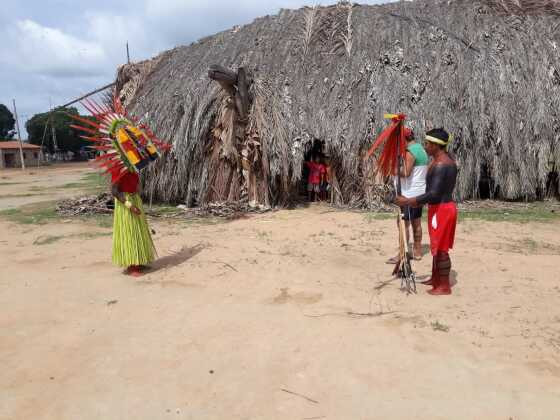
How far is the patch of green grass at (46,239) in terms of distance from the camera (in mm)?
6165

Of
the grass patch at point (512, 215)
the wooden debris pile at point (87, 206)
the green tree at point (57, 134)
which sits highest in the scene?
the green tree at point (57, 134)

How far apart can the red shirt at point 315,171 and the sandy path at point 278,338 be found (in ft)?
12.4

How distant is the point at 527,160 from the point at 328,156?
3.79 m

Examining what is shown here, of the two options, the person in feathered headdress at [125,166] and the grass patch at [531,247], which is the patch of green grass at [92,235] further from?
the grass patch at [531,247]

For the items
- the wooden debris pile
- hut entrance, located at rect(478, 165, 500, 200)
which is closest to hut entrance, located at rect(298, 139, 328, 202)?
hut entrance, located at rect(478, 165, 500, 200)

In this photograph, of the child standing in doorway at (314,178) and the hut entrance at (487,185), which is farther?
the child standing in doorway at (314,178)

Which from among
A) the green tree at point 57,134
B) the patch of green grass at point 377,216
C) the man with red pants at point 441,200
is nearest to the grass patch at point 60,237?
the patch of green grass at point 377,216

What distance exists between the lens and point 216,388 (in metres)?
2.46

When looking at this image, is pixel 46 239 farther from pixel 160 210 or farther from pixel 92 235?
pixel 160 210

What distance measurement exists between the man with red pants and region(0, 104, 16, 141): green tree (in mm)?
50055

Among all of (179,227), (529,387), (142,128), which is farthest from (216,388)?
(179,227)

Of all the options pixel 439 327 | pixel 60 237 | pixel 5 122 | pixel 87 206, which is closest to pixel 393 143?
pixel 439 327

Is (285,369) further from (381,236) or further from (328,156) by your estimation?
(328,156)

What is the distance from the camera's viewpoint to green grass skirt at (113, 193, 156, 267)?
4453mm
